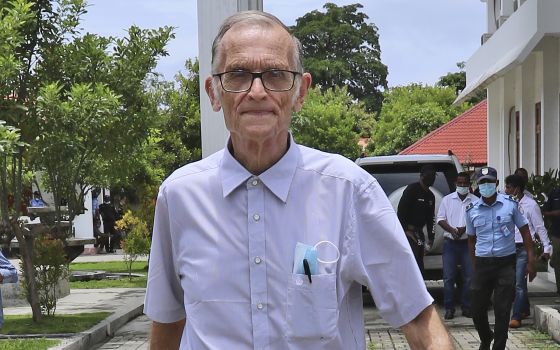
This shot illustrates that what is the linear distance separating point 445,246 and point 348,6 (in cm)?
7376

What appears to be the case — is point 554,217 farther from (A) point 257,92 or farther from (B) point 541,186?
(A) point 257,92

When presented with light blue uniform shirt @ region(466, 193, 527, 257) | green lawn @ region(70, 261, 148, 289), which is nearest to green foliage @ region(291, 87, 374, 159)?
green lawn @ region(70, 261, 148, 289)

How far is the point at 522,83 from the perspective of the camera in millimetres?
21125

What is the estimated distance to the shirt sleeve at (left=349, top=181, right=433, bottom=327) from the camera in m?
2.60

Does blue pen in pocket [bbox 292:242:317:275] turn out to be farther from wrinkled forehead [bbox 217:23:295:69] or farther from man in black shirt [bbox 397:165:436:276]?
man in black shirt [bbox 397:165:436:276]

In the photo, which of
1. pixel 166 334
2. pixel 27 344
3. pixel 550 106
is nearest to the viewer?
pixel 166 334

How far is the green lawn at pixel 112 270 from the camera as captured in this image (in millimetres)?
19438

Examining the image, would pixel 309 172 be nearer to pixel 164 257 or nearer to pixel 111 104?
pixel 164 257

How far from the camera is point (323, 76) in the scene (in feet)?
278

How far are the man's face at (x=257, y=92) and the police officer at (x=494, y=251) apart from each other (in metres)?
7.50

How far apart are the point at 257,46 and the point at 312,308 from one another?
26.7 inches

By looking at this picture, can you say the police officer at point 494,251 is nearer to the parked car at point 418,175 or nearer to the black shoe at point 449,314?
the black shoe at point 449,314

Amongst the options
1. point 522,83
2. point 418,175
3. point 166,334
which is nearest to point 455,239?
point 418,175

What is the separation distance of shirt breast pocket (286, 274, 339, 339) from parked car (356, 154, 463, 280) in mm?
12016
